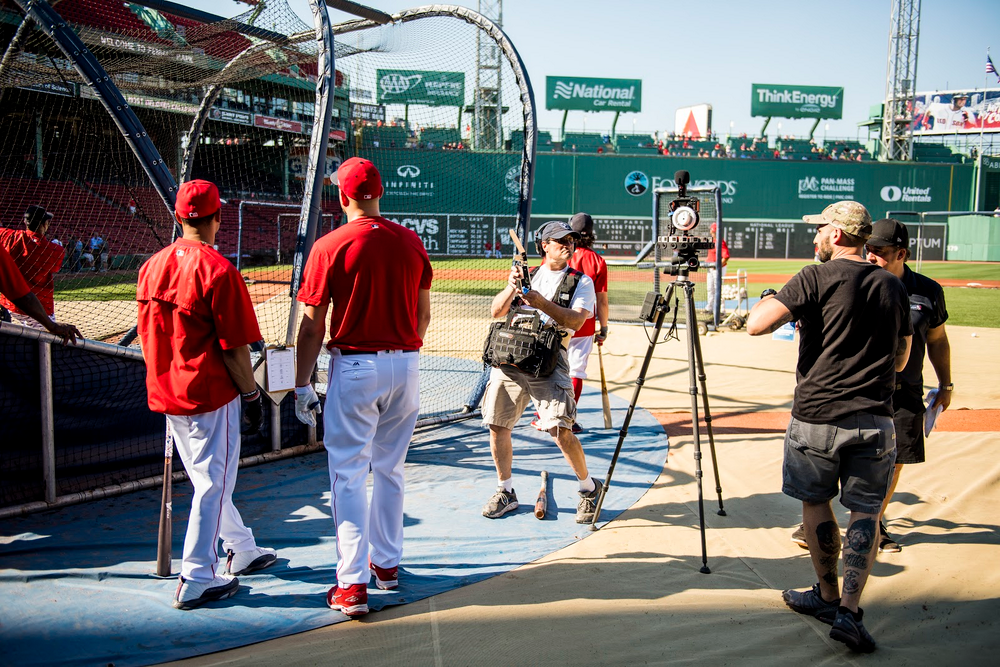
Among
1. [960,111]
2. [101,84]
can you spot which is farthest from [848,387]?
[960,111]

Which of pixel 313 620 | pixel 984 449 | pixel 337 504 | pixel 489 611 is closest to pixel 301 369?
pixel 337 504

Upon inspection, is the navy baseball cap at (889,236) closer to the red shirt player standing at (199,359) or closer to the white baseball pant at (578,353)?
the white baseball pant at (578,353)

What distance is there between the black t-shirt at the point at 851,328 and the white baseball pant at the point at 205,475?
2.73 meters

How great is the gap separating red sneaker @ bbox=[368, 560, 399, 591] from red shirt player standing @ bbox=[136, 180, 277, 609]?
2.38 feet

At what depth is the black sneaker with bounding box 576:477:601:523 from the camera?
4449 millimetres

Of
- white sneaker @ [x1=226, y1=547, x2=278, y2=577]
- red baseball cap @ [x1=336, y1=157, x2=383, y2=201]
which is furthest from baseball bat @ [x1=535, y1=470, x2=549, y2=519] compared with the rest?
red baseball cap @ [x1=336, y1=157, x2=383, y2=201]

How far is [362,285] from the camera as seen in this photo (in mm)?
3234

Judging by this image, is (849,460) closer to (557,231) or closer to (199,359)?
(557,231)

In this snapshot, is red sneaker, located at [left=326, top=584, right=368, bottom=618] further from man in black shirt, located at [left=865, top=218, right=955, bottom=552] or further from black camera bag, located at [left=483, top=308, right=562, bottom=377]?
man in black shirt, located at [left=865, top=218, right=955, bottom=552]

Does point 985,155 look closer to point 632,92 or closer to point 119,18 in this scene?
point 632,92

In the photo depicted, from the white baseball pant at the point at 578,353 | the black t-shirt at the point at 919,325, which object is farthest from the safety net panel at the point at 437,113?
the black t-shirt at the point at 919,325

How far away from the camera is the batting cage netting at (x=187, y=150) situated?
15.4 ft

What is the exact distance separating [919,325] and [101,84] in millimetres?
5417

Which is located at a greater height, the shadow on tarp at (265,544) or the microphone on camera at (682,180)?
the microphone on camera at (682,180)
